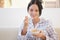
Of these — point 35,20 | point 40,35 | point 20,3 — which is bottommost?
point 40,35

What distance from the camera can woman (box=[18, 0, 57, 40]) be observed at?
1167 millimetres

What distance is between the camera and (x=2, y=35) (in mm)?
1217

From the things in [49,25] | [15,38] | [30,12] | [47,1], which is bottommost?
[15,38]

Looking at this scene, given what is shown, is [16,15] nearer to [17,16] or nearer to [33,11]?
[17,16]

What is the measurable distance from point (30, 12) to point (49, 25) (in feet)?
0.82

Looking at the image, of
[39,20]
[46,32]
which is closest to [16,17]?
[39,20]

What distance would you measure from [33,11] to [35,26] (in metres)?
0.16

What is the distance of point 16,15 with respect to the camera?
4.05 feet

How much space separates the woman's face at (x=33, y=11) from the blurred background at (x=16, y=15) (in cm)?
5

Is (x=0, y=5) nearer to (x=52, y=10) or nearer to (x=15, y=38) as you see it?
(x=15, y=38)

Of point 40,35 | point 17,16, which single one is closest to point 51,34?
point 40,35

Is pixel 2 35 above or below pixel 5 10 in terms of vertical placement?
below

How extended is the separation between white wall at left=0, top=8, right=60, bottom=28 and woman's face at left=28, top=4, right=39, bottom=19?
60 mm

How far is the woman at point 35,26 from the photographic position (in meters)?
1.17
